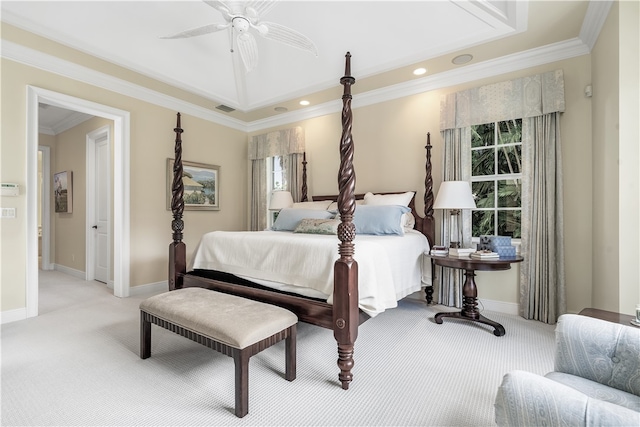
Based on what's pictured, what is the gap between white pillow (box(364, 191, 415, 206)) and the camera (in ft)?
12.0

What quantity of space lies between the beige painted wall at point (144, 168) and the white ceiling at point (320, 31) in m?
0.59

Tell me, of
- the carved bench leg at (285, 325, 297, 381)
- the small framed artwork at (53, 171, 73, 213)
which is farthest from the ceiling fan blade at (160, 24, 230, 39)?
the small framed artwork at (53, 171, 73, 213)

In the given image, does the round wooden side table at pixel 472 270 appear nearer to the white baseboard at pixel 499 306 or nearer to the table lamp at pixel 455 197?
the table lamp at pixel 455 197

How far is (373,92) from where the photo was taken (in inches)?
164

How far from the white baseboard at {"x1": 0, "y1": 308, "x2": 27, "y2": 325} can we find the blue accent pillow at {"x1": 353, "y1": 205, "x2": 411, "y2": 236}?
3589 millimetres

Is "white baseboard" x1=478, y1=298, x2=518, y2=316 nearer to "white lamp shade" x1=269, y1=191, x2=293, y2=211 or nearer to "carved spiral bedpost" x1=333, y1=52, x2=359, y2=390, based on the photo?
"carved spiral bedpost" x1=333, y1=52, x2=359, y2=390

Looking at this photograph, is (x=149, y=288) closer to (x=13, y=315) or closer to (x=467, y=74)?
(x=13, y=315)

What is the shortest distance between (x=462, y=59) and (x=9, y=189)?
16.2 feet

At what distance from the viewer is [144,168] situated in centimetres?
416

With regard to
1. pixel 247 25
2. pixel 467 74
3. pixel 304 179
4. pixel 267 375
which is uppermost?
pixel 467 74

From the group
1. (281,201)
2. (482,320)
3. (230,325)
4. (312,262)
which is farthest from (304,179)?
(230,325)

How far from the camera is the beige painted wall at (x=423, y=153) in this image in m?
2.92

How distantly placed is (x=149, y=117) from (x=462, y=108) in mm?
4130

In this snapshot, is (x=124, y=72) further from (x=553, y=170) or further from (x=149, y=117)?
(x=553, y=170)
